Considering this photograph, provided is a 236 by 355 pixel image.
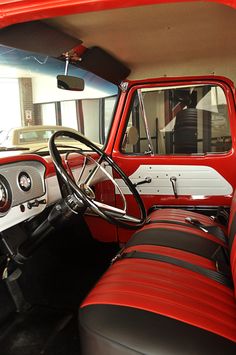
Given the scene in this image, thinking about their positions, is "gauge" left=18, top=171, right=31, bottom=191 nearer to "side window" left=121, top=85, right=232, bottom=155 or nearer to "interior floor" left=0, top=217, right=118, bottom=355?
"interior floor" left=0, top=217, right=118, bottom=355

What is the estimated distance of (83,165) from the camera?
2271 mm

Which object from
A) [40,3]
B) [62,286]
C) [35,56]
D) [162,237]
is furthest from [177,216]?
[40,3]

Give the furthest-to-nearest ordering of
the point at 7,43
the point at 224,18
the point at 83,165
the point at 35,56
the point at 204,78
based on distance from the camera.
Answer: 1. the point at 204,78
2. the point at 83,165
3. the point at 35,56
4. the point at 224,18
5. the point at 7,43

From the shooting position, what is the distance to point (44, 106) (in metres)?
2.71

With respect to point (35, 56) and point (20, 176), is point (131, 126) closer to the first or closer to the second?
point (35, 56)

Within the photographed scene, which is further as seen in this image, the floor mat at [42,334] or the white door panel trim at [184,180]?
the white door panel trim at [184,180]

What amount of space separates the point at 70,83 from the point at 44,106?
416mm

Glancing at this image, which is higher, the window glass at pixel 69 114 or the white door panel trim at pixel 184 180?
the window glass at pixel 69 114

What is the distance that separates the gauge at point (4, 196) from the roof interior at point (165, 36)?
0.78 meters

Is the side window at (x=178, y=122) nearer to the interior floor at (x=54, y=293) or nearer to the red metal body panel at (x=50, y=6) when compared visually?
the interior floor at (x=54, y=293)

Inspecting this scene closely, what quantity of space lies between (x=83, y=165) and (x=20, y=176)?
1.82 ft

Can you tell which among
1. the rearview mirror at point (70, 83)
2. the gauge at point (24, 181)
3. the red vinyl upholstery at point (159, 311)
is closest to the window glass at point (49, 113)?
the rearview mirror at point (70, 83)

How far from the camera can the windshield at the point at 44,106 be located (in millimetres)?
2506

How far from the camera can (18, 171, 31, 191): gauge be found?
1.78 metres
